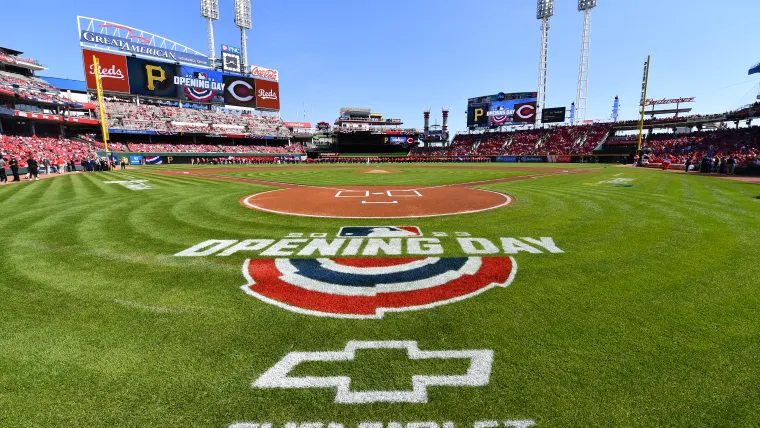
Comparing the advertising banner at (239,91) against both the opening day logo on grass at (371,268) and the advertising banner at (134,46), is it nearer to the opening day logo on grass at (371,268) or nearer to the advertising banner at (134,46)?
the advertising banner at (134,46)

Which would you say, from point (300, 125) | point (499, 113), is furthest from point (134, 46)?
point (499, 113)

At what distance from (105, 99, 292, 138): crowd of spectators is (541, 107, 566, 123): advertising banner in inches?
2538

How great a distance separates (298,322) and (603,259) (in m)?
5.67

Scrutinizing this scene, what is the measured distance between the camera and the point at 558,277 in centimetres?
549

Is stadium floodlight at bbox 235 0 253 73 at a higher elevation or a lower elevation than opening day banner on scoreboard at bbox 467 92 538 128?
higher

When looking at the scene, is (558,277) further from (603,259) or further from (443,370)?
(443,370)

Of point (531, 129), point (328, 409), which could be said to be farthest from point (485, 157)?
point (328, 409)

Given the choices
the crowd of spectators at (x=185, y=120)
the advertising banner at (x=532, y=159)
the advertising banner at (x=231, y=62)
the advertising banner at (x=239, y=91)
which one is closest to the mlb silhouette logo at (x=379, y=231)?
the advertising banner at (x=532, y=159)

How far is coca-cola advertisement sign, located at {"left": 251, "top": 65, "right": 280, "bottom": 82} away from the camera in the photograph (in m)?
87.1

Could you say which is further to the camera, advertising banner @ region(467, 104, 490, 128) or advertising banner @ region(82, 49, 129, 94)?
advertising banner @ region(467, 104, 490, 128)

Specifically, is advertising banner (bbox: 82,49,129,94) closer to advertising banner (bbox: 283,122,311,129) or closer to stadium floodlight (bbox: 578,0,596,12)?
advertising banner (bbox: 283,122,311,129)

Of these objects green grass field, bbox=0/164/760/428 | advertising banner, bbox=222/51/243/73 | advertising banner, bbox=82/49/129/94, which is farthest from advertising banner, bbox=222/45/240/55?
green grass field, bbox=0/164/760/428

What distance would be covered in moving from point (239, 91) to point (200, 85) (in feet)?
28.5

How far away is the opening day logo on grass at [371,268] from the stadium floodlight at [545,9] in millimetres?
90510
